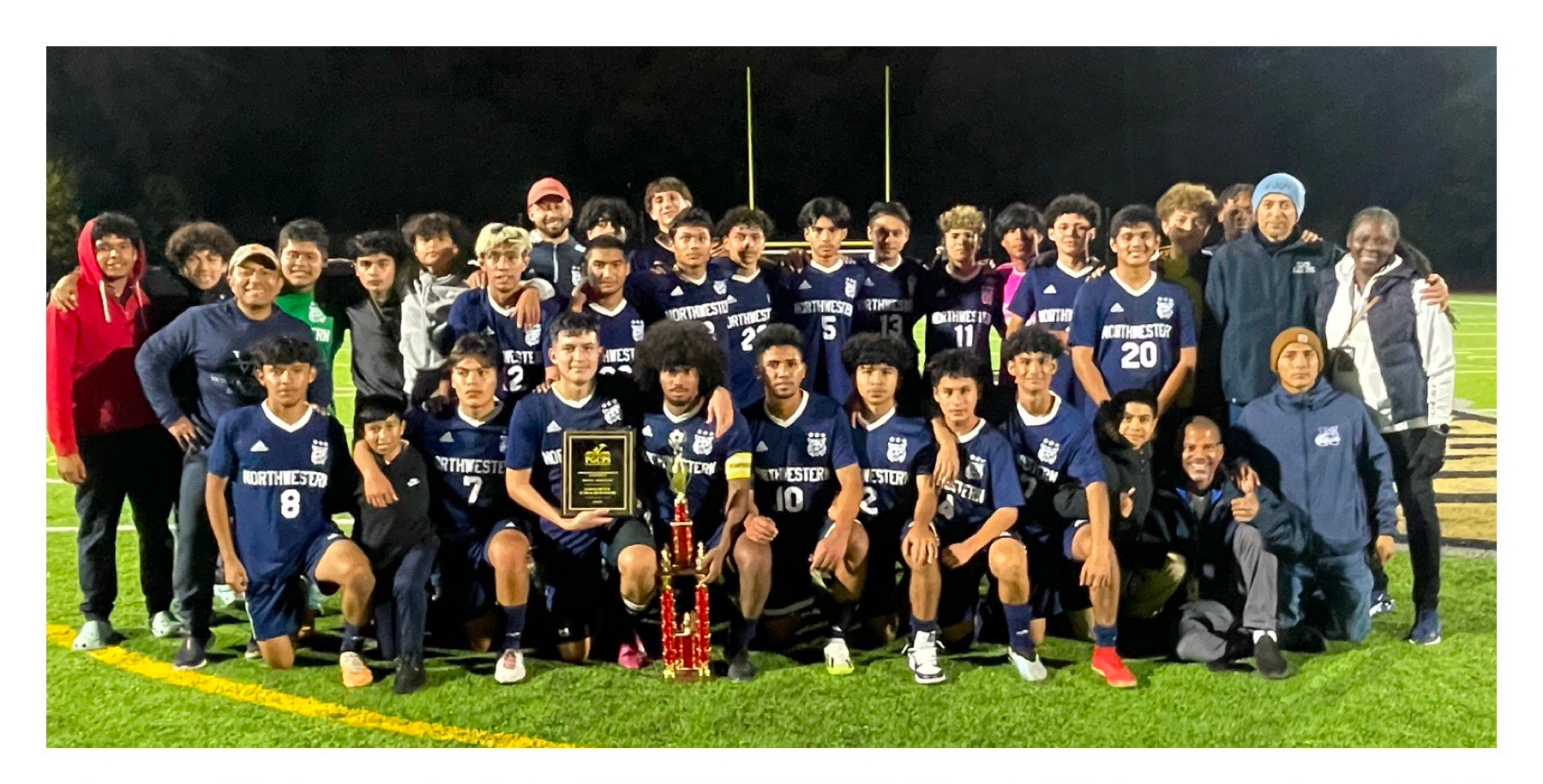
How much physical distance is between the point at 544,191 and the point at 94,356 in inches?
60.3

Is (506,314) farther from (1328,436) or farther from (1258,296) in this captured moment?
(1328,436)

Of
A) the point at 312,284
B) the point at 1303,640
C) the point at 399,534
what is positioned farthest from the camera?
the point at 1303,640

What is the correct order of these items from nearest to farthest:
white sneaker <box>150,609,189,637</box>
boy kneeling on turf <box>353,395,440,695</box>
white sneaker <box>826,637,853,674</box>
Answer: boy kneeling on turf <box>353,395,440,695</box>
white sneaker <box>826,637,853,674</box>
white sneaker <box>150,609,189,637</box>

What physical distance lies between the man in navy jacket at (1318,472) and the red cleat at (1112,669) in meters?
0.56

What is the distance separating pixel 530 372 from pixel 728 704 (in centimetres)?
121

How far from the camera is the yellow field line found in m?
3.65

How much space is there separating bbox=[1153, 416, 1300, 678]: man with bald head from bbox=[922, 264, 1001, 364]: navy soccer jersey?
725 millimetres

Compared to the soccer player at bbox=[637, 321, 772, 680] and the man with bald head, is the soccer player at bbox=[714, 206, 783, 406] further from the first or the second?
the man with bald head

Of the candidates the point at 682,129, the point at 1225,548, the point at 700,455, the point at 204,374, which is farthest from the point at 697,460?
the point at 1225,548

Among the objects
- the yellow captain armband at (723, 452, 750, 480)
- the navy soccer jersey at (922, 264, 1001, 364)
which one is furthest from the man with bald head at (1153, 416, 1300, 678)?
the yellow captain armband at (723, 452, 750, 480)

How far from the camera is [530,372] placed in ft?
12.2

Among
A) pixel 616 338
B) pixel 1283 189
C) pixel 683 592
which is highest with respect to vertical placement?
pixel 1283 189

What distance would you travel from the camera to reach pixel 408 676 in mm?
3674
